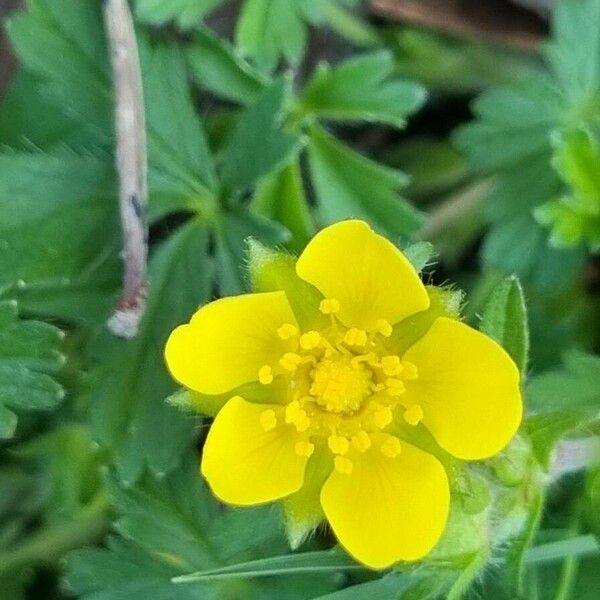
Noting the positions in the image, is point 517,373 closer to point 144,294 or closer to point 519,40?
point 144,294

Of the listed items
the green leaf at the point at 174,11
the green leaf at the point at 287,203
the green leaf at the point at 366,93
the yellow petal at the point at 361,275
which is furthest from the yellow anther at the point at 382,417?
the green leaf at the point at 174,11

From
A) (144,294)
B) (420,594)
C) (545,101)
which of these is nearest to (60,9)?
(144,294)

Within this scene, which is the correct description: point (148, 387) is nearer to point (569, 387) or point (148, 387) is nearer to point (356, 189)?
point (356, 189)

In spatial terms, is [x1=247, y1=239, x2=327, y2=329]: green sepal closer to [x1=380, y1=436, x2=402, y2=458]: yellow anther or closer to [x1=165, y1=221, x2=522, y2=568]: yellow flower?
[x1=165, y1=221, x2=522, y2=568]: yellow flower

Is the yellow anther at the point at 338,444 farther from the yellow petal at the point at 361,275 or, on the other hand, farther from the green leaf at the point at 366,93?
the green leaf at the point at 366,93

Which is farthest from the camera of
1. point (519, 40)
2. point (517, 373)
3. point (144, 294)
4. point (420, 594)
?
point (519, 40)
